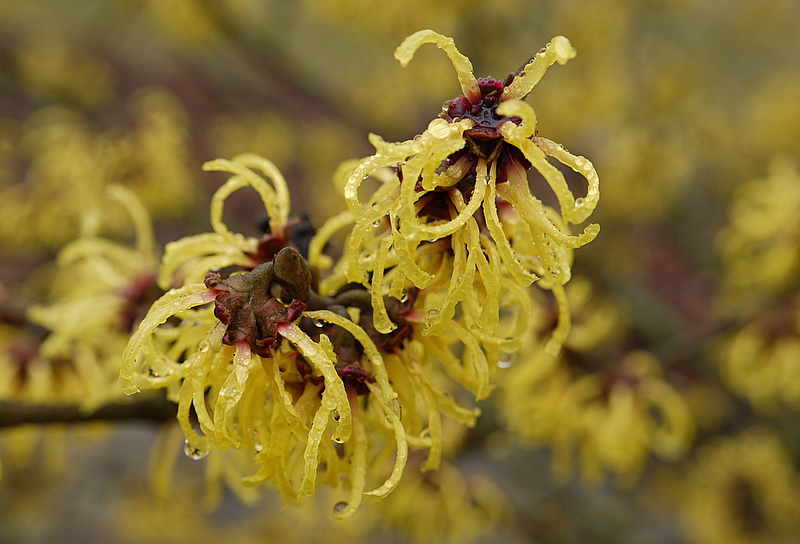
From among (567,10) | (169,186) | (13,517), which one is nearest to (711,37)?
(567,10)

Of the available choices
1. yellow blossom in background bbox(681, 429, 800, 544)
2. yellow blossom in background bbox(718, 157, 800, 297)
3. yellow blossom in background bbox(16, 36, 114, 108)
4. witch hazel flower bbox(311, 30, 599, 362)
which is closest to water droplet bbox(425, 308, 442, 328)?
witch hazel flower bbox(311, 30, 599, 362)

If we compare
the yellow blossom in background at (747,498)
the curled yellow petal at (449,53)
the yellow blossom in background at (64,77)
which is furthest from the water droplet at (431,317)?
the yellow blossom in background at (64,77)

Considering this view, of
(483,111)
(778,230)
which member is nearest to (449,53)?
(483,111)

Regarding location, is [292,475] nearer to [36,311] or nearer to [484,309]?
[484,309]

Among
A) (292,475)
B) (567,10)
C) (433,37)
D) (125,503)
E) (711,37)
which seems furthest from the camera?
(711,37)

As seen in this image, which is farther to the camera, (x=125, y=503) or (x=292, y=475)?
(x=125, y=503)

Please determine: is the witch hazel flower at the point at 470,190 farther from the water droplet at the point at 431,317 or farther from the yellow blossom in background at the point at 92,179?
the yellow blossom in background at the point at 92,179

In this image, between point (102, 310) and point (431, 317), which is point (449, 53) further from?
point (102, 310)
